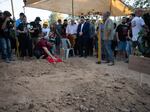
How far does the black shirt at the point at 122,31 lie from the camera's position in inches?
482

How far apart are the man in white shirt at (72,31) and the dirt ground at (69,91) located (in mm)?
5137

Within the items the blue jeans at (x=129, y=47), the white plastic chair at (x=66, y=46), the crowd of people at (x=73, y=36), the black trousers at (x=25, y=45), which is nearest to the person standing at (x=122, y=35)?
the crowd of people at (x=73, y=36)

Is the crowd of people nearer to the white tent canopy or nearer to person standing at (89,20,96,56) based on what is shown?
person standing at (89,20,96,56)

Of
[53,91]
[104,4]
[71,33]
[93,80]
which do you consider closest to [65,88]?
[53,91]

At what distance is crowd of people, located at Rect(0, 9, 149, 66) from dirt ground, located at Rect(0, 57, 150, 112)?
1789 millimetres

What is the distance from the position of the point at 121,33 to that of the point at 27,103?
7.46 m

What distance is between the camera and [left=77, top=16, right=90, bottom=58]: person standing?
12906 mm

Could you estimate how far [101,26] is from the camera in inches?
434

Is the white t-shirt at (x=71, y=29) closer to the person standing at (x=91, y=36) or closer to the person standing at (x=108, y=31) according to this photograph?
the person standing at (x=91, y=36)

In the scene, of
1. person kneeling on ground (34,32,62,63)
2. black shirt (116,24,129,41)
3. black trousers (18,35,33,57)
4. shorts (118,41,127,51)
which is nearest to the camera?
person kneeling on ground (34,32,62,63)

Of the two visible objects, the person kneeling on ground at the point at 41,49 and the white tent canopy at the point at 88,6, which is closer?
the person kneeling on ground at the point at 41,49

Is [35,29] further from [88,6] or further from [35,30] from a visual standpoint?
[88,6]

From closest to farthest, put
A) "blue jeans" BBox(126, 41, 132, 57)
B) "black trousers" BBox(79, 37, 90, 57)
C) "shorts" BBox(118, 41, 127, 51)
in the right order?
"blue jeans" BBox(126, 41, 132, 57)
"shorts" BBox(118, 41, 127, 51)
"black trousers" BBox(79, 37, 90, 57)

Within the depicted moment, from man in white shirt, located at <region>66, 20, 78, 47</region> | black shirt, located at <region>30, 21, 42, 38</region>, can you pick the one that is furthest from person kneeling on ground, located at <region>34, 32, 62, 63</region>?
man in white shirt, located at <region>66, 20, 78, 47</region>
